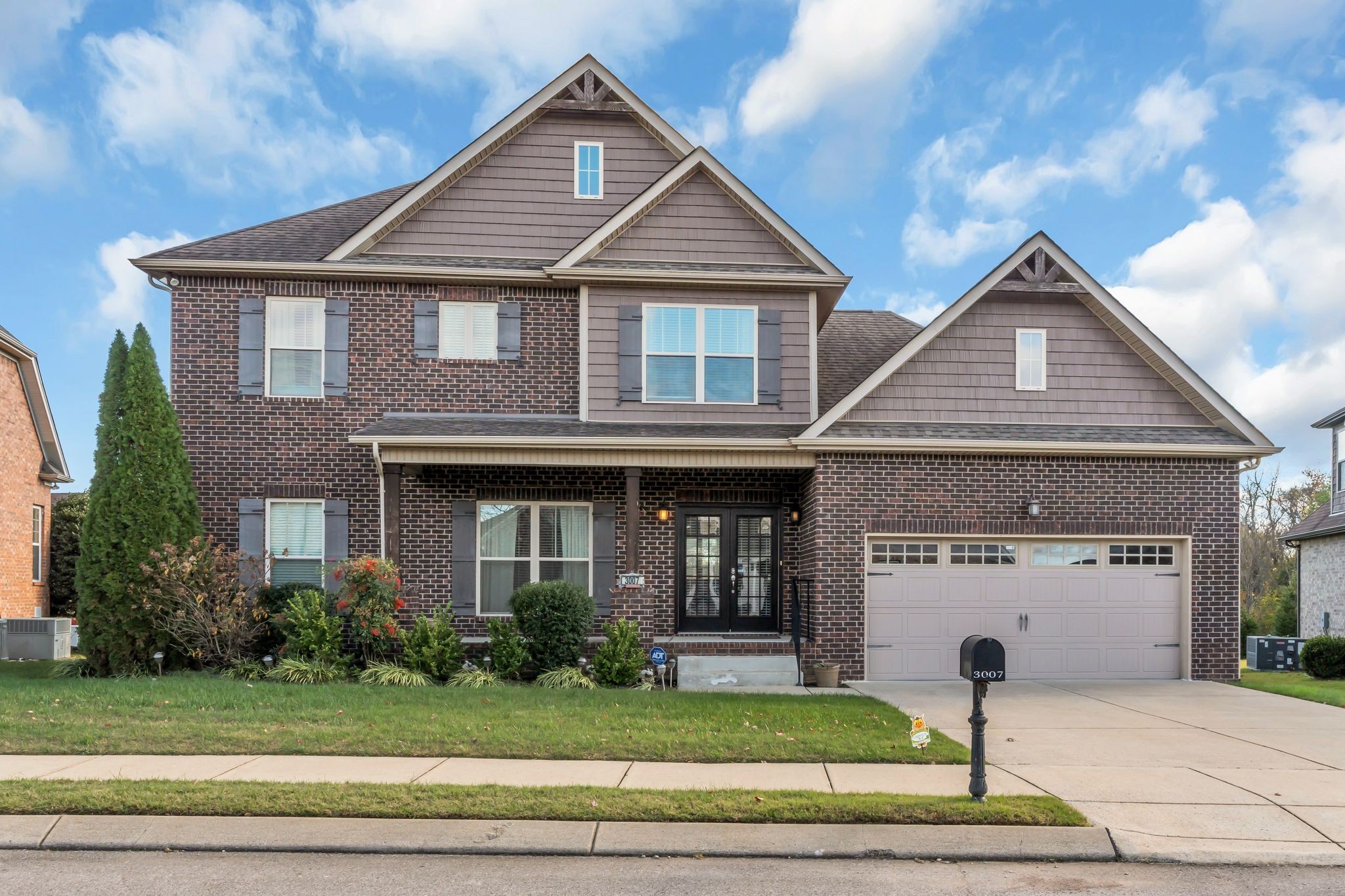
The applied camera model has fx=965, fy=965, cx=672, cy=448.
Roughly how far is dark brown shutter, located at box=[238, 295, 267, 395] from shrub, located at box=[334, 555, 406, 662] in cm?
327

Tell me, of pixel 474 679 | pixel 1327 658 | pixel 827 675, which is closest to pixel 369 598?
pixel 474 679

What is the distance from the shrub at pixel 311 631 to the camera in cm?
1263

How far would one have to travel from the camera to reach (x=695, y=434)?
13.8 metres

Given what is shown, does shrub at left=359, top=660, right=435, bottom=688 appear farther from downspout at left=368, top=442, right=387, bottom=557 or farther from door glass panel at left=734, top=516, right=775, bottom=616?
door glass panel at left=734, top=516, right=775, bottom=616

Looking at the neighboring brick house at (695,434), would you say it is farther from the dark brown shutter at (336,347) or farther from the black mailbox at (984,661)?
the black mailbox at (984,661)

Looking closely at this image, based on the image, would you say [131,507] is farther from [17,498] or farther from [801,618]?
[17,498]

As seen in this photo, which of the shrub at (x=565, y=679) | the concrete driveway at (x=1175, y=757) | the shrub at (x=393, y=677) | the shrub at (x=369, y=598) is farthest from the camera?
the shrub at (x=369, y=598)

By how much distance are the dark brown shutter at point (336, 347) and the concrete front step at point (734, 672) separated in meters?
6.48

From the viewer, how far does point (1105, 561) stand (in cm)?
1401

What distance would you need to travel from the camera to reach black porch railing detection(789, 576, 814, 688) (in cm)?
1350

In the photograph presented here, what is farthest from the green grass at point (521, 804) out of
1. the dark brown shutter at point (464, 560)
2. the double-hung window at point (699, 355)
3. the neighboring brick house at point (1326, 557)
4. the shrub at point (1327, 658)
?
the neighboring brick house at point (1326, 557)

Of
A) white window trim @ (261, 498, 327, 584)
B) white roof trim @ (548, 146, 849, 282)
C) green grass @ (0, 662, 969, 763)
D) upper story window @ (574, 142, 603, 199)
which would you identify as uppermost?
upper story window @ (574, 142, 603, 199)

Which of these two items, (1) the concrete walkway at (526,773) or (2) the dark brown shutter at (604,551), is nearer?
(1) the concrete walkway at (526,773)

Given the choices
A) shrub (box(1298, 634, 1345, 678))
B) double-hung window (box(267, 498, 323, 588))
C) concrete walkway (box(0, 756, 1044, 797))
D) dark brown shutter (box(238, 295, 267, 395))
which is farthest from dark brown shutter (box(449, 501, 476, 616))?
shrub (box(1298, 634, 1345, 678))
